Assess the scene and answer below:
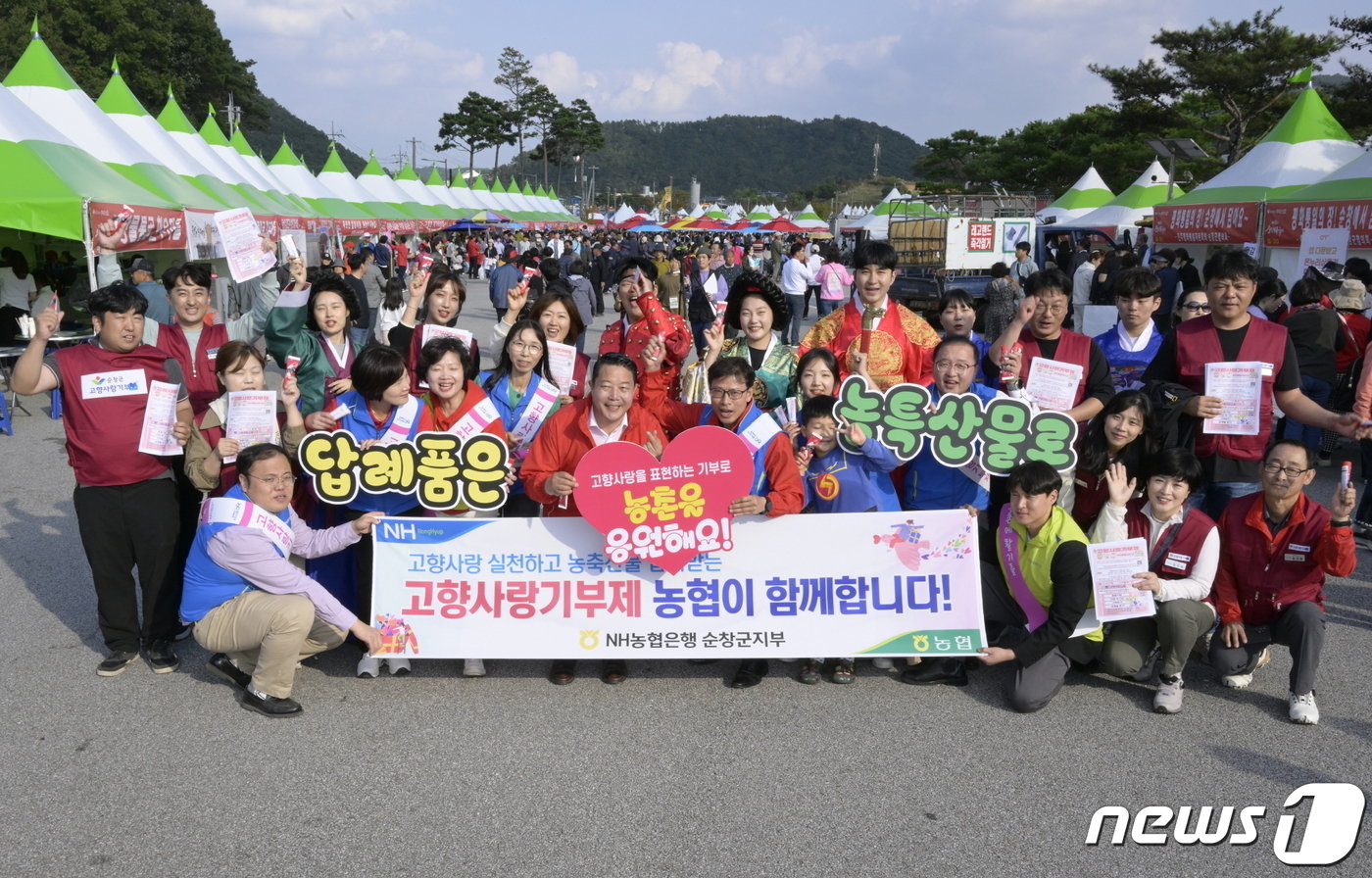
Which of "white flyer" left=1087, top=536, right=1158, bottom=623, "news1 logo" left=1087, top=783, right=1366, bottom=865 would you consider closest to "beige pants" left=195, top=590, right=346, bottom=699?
"news1 logo" left=1087, top=783, right=1366, bottom=865

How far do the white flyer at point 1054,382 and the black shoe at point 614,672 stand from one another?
2.32 meters

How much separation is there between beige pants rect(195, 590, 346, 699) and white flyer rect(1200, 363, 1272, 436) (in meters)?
4.08

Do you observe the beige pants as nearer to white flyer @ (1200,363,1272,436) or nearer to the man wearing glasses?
the man wearing glasses

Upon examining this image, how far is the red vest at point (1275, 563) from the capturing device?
398cm

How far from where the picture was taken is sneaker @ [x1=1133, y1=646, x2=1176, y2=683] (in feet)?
13.7

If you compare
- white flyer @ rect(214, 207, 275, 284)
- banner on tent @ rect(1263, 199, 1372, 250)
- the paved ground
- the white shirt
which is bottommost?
the paved ground

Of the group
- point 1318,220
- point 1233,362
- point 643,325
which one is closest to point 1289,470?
point 1233,362

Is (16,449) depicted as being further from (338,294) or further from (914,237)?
(914,237)

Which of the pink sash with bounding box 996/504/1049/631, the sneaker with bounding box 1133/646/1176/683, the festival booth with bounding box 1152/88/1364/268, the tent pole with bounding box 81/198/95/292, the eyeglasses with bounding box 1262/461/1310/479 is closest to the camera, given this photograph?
the eyeglasses with bounding box 1262/461/1310/479

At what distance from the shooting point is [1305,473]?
3955mm

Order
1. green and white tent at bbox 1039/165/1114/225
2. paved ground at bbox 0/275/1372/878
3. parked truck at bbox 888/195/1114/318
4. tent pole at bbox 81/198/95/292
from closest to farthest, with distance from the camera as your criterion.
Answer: paved ground at bbox 0/275/1372/878 → tent pole at bbox 81/198/95/292 → parked truck at bbox 888/195/1114/318 → green and white tent at bbox 1039/165/1114/225

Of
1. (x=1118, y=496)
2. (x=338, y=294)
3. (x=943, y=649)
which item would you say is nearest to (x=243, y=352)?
(x=338, y=294)

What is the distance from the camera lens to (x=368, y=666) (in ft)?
14.1

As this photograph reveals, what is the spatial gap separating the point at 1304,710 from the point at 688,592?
254cm
